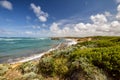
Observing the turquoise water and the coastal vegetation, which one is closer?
the coastal vegetation

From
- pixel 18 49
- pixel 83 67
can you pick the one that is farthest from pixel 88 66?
pixel 18 49

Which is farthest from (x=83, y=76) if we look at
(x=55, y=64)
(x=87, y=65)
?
(x=55, y=64)

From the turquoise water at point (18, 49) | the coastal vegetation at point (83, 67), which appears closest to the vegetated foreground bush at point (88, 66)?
the coastal vegetation at point (83, 67)

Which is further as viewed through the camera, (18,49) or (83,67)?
(18,49)

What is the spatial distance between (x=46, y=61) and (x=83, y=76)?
2.73 metres

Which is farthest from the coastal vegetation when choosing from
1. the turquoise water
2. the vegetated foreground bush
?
the turquoise water

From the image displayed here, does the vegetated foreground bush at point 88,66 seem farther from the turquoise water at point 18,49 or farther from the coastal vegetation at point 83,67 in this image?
the turquoise water at point 18,49

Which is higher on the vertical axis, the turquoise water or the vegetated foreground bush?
the vegetated foreground bush

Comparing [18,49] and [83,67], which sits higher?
[83,67]

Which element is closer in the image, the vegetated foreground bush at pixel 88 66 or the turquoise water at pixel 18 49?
the vegetated foreground bush at pixel 88 66

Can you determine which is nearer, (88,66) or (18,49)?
(88,66)

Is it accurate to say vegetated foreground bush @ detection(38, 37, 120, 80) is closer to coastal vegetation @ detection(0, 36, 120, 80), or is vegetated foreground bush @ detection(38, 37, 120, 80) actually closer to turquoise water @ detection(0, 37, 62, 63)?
coastal vegetation @ detection(0, 36, 120, 80)

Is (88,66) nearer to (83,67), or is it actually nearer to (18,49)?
(83,67)

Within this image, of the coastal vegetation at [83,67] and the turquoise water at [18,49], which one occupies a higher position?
the coastal vegetation at [83,67]
